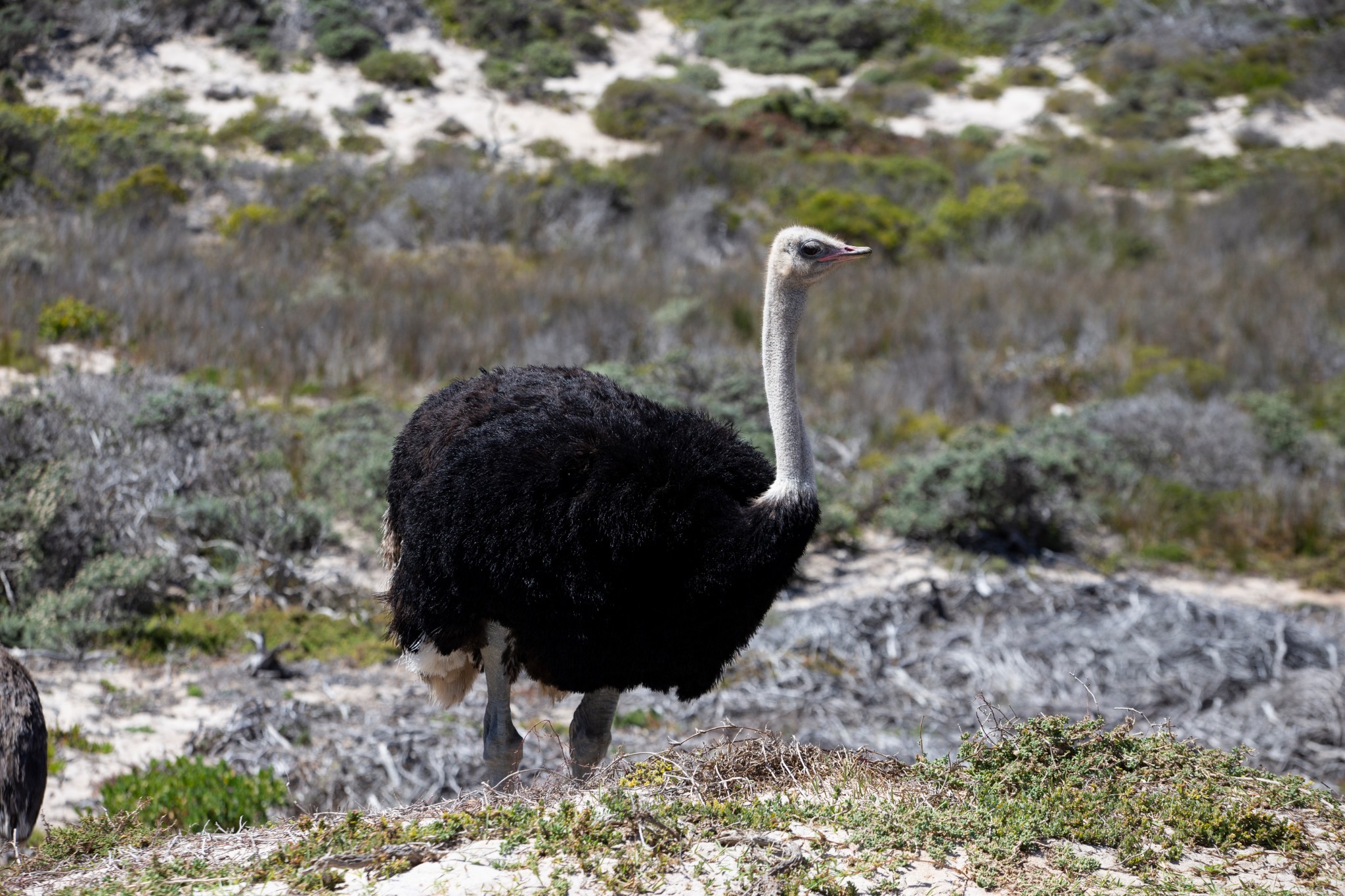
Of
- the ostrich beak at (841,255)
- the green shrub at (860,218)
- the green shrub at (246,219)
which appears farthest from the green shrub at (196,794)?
the green shrub at (860,218)

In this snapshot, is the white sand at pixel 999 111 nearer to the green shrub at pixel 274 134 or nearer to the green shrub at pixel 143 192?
the green shrub at pixel 274 134

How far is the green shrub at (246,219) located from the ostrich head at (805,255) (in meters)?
12.0

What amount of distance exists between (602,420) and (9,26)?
21.1 metres

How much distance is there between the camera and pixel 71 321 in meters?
9.58

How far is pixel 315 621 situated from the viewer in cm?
646

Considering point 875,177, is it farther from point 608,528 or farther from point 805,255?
point 608,528

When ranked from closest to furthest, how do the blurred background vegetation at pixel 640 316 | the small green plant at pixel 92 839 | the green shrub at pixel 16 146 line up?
the small green plant at pixel 92 839, the blurred background vegetation at pixel 640 316, the green shrub at pixel 16 146

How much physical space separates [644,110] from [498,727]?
21.4m

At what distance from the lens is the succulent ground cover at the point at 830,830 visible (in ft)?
8.98

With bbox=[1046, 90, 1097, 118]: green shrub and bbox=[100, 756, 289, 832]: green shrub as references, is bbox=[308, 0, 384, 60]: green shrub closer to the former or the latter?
bbox=[1046, 90, 1097, 118]: green shrub

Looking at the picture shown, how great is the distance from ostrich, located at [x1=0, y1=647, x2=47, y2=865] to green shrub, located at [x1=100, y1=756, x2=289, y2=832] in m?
0.56

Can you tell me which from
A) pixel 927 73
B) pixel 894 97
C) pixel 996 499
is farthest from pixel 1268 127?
pixel 996 499

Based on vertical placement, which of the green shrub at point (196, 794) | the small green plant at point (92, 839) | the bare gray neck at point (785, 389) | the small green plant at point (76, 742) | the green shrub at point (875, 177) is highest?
the bare gray neck at point (785, 389)

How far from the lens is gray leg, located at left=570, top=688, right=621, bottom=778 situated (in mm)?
3871
